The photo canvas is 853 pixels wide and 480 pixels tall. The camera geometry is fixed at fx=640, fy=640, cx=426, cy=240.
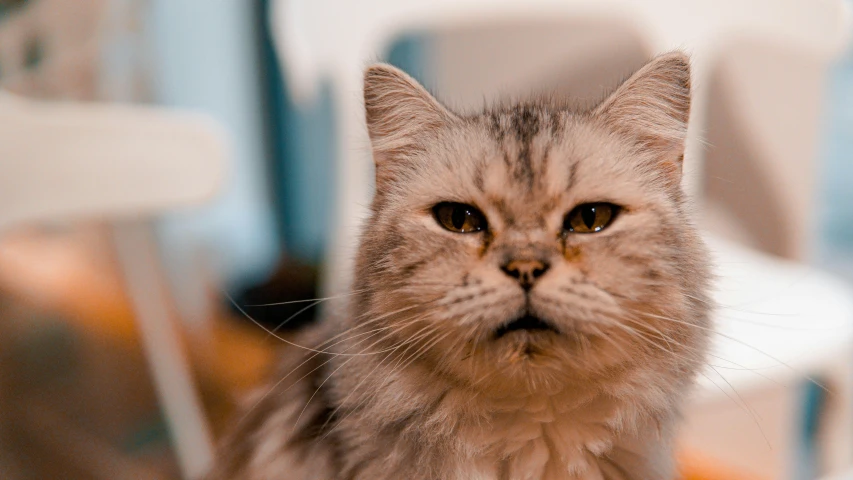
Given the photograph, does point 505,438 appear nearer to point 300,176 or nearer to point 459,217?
point 459,217

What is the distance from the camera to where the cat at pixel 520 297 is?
397 mm

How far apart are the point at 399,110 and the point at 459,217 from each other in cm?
9

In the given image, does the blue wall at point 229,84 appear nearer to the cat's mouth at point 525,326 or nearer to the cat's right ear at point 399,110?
the cat's right ear at point 399,110

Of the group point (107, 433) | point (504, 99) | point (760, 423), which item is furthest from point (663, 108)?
point (107, 433)

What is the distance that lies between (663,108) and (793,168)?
187 mm

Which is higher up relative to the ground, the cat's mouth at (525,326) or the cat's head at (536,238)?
the cat's head at (536,238)

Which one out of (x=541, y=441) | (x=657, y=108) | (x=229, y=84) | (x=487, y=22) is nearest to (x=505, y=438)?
(x=541, y=441)

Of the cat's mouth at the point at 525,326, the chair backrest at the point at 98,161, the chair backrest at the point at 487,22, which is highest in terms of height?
the chair backrest at the point at 487,22

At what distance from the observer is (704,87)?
51 centimetres

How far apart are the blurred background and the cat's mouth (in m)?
0.15

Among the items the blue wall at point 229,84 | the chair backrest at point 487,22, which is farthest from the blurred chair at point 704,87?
the blue wall at point 229,84

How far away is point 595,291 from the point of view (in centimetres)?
39

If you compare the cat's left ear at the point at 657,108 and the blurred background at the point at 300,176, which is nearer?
the cat's left ear at the point at 657,108

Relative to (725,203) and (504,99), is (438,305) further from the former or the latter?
(725,203)
